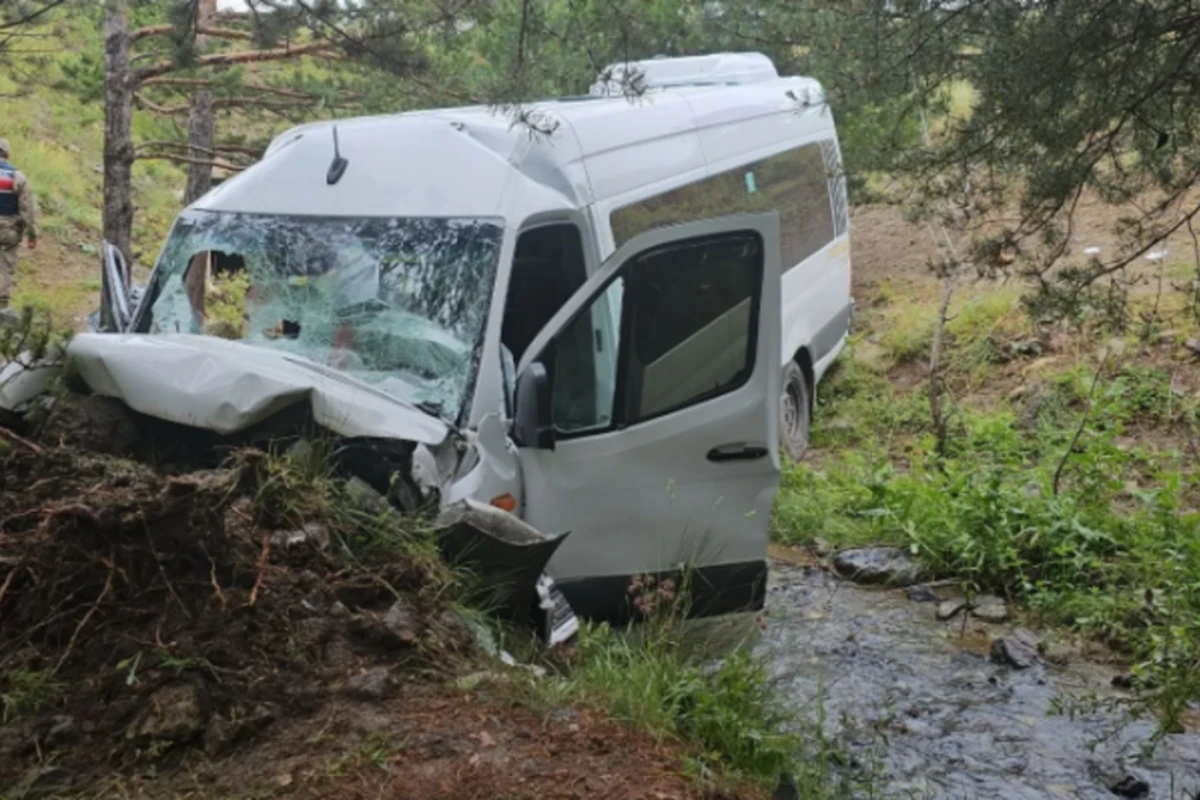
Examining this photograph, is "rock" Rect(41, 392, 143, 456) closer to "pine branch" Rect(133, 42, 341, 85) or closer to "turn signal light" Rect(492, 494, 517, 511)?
"turn signal light" Rect(492, 494, 517, 511)

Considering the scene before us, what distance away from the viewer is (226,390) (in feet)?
13.9

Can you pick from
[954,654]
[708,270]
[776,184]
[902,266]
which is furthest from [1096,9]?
[902,266]

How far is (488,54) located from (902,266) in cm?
876

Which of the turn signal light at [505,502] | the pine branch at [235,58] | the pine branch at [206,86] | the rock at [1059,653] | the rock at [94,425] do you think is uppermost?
the pine branch at [235,58]

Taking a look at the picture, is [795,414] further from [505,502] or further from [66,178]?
[66,178]

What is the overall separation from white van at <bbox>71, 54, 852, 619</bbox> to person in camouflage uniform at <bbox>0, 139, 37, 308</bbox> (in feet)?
19.8

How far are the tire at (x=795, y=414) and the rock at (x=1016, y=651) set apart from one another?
3.33m

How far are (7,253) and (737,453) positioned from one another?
8781 millimetres

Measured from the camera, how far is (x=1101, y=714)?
536 cm

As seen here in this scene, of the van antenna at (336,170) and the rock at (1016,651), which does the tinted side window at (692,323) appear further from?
the rock at (1016,651)

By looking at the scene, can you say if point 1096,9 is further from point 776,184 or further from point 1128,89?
point 776,184

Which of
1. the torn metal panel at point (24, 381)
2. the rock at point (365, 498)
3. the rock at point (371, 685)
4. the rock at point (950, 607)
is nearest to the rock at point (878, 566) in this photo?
the rock at point (950, 607)

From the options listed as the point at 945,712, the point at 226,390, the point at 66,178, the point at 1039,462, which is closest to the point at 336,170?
the point at 226,390

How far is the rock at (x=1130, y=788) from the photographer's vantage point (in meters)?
4.59
